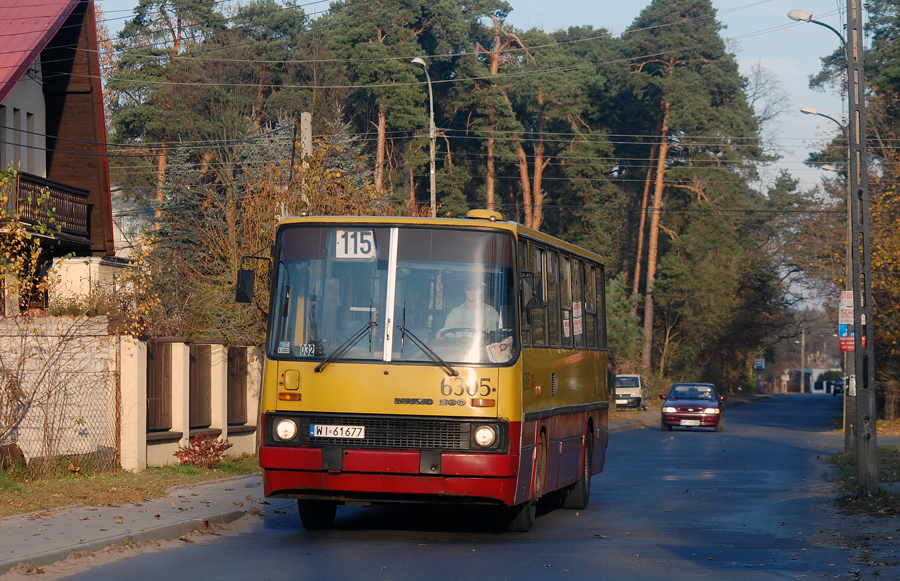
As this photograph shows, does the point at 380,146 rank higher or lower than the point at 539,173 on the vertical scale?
higher

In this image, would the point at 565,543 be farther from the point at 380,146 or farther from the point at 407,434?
the point at 380,146

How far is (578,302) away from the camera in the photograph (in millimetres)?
15250

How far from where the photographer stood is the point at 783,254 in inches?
2940

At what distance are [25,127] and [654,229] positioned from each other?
4525 cm

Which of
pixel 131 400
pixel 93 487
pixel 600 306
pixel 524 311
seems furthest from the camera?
pixel 600 306

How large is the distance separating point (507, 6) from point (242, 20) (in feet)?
47.3

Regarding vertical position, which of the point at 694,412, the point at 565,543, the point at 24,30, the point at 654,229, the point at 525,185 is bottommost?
the point at 694,412

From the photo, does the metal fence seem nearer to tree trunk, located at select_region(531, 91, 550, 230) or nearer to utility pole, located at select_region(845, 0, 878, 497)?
utility pole, located at select_region(845, 0, 878, 497)

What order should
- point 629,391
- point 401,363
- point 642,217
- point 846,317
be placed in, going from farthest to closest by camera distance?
point 642,217 → point 629,391 → point 846,317 → point 401,363

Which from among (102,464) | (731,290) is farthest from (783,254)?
(102,464)

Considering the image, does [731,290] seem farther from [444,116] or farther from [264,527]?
[264,527]

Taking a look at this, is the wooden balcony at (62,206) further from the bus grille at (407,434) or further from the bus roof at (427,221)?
the bus grille at (407,434)

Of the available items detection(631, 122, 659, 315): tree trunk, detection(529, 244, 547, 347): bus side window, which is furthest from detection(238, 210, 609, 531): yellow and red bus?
detection(631, 122, 659, 315): tree trunk

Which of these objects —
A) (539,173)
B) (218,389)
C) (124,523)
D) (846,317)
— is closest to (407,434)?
(124,523)
